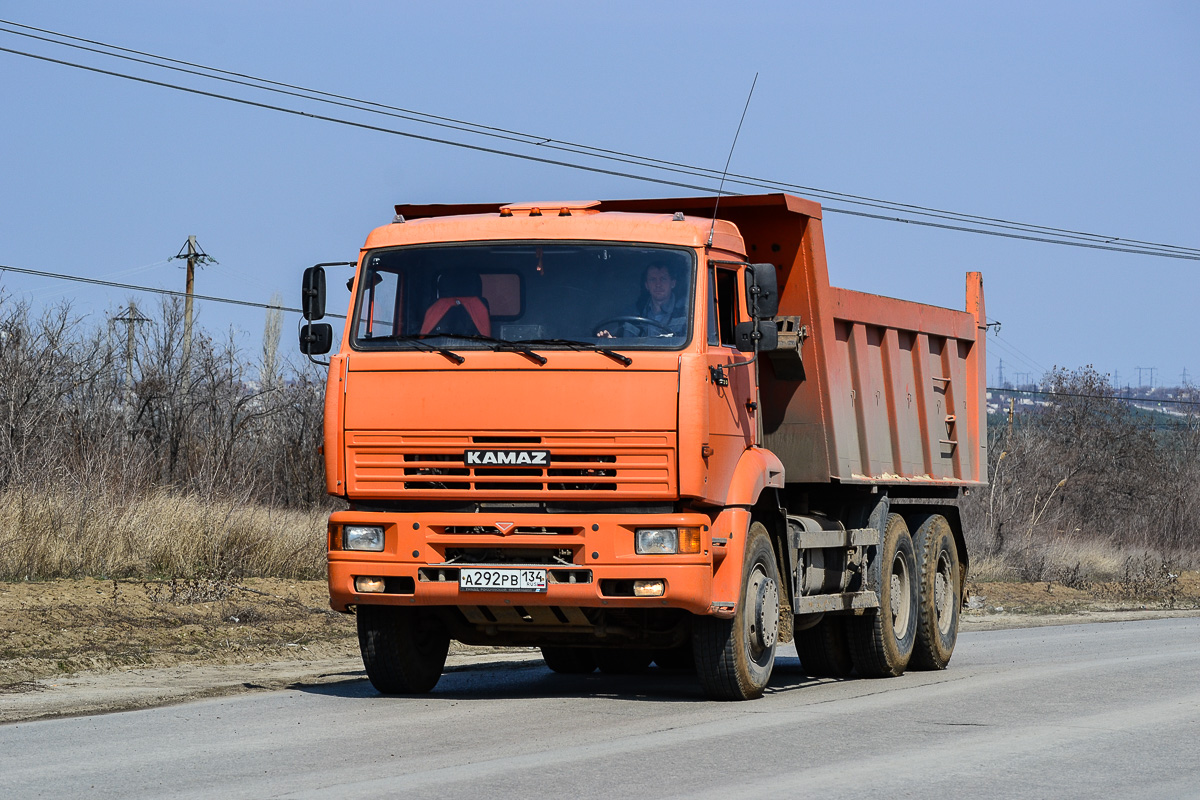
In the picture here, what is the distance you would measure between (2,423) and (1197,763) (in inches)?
763

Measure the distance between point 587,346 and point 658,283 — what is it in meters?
0.68

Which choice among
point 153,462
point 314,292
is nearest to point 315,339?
point 314,292

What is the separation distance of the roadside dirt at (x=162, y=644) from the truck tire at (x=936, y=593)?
3.88 metres

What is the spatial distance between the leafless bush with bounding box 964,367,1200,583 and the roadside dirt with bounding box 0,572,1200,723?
30755 mm

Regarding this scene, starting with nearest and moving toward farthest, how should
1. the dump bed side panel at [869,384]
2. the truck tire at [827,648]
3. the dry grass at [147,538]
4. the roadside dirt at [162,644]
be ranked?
1. the roadside dirt at [162,644]
2. the dump bed side panel at [869,384]
3. the truck tire at [827,648]
4. the dry grass at [147,538]

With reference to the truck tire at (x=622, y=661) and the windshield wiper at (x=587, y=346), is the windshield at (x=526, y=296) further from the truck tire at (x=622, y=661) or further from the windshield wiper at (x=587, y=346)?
the truck tire at (x=622, y=661)

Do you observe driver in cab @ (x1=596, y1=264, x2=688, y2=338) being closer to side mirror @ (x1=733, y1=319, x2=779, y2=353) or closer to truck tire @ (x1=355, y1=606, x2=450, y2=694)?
side mirror @ (x1=733, y1=319, x2=779, y2=353)

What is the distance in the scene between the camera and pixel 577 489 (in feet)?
31.6

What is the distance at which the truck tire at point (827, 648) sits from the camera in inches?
524

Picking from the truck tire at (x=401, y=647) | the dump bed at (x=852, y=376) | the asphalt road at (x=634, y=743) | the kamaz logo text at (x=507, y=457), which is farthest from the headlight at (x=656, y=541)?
the dump bed at (x=852, y=376)

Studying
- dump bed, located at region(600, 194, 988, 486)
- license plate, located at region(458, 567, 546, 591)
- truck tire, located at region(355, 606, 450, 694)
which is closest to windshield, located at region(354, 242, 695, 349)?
dump bed, located at region(600, 194, 988, 486)

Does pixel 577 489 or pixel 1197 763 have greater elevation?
pixel 577 489

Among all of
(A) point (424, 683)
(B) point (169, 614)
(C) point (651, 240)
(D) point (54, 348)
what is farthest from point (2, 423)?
(C) point (651, 240)

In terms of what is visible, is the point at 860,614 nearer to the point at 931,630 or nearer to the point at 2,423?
the point at 931,630
